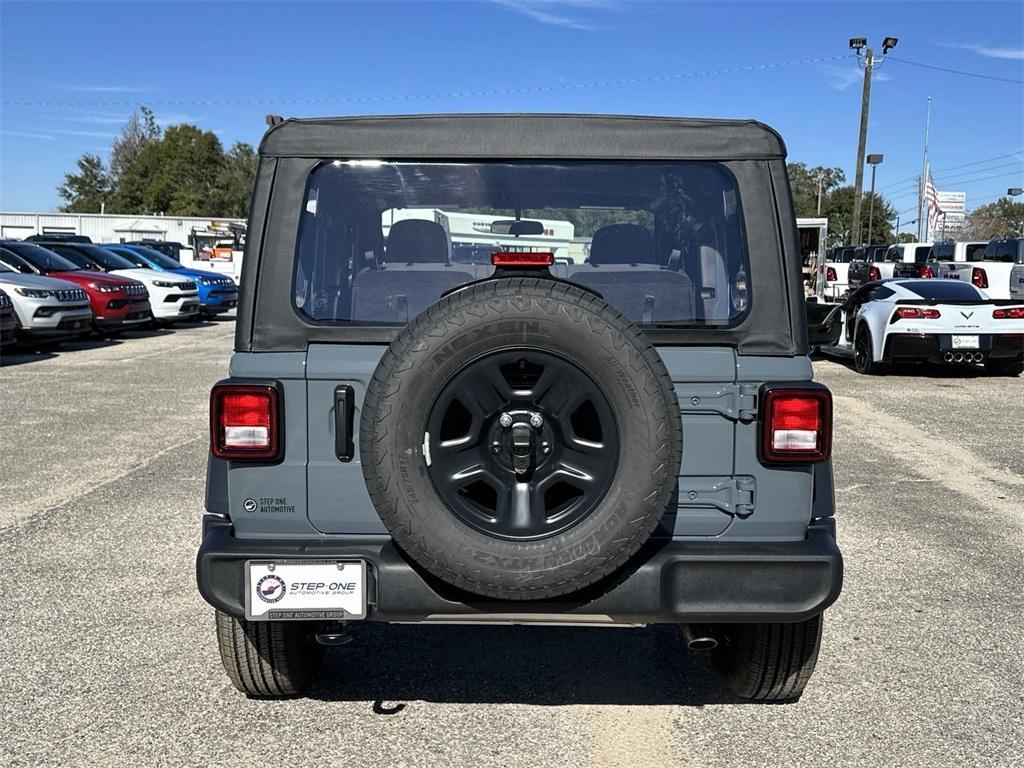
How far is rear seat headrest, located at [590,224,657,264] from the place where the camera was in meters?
3.48

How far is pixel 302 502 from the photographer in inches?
126

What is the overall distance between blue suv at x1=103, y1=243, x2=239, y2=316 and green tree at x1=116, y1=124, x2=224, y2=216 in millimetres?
65623

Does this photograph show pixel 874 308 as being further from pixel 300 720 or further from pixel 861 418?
pixel 300 720

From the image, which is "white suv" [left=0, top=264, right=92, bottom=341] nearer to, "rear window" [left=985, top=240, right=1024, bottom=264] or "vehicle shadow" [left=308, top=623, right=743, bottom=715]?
"vehicle shadow" [left=308, top=623, right=743, bottom=715]

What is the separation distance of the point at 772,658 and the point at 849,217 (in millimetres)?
94188

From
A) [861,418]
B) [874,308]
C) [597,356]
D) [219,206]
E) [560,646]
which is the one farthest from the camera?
[219,206]

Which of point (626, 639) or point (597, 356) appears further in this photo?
point (626, 639)

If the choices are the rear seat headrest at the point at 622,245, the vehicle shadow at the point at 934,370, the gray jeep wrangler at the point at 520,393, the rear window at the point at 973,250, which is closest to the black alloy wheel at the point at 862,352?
the vehicle shadow at the point at 934,370

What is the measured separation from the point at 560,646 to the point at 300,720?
1.19 metres

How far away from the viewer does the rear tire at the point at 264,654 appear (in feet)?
11.5

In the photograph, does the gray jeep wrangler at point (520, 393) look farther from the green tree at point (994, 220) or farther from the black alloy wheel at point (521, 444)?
the green tree at point (994, 220)

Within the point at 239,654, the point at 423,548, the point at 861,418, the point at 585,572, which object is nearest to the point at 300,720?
the point at 239,654

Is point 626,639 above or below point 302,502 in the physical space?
below

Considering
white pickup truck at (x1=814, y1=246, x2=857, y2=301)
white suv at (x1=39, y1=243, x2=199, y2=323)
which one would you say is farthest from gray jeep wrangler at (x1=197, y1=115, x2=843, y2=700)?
white pickup truck at (x1=814, y1=246, x2=857, y2=301)
